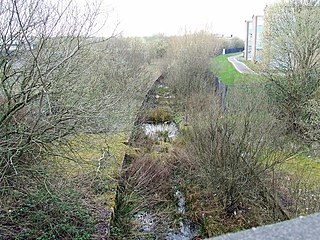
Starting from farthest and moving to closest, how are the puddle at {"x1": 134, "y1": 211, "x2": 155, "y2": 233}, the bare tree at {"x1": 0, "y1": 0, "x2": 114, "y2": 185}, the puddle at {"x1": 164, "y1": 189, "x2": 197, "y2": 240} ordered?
the puddle at {"x1": 164, "y1": 189, "x2": 197, "y2": 240}
the puddle at {"x1": 134, "y1": 211, "x2": 155, "y2": 233}
the bare tree at {"x1": 0, "y1": 0, "x2": 114, "y2": 185}

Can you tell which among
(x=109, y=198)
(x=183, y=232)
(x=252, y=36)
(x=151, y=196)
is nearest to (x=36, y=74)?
(x=109, y=198)

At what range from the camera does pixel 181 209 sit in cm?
894

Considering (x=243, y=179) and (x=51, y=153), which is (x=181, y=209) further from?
(x=51, y=153)

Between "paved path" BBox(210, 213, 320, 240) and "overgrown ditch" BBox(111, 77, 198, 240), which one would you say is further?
"overgrown ditch" BBox(111, 77, 198, 240)

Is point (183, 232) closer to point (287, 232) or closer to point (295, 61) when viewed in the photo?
point (287, 232)

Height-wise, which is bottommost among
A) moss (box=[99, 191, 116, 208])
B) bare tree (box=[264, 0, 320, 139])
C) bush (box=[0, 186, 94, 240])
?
moss (box=[99, 191, 116, 208])

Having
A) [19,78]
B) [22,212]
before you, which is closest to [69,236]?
[22,212]

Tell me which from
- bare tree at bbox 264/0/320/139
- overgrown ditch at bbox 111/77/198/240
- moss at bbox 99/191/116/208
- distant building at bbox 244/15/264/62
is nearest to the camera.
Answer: moss at bbox 99/191/116/208

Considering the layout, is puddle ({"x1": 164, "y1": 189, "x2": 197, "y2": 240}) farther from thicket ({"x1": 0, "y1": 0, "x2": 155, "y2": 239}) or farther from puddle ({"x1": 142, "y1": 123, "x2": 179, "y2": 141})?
puddle ({"x1": 142, "y1": 123, "x2": 179, "y2": 141})

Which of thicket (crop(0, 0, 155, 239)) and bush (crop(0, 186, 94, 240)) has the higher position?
thicket (crop(0, 0, 155, 239))

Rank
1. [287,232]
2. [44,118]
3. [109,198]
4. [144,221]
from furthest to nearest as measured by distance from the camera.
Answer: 1. [144,221]
2. [109,198]
3. [44,118]
4. [287,232]

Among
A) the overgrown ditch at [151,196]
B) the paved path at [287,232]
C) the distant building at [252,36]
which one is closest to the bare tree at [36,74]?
the overgrown ditch at [151,196]

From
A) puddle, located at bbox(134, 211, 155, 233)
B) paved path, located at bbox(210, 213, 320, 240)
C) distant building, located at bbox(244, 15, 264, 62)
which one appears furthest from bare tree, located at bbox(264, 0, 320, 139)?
distant building, located at bbox(244, 15, 264, 62)

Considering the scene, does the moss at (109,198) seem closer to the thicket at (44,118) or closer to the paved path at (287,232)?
the thicket at (44,118)
